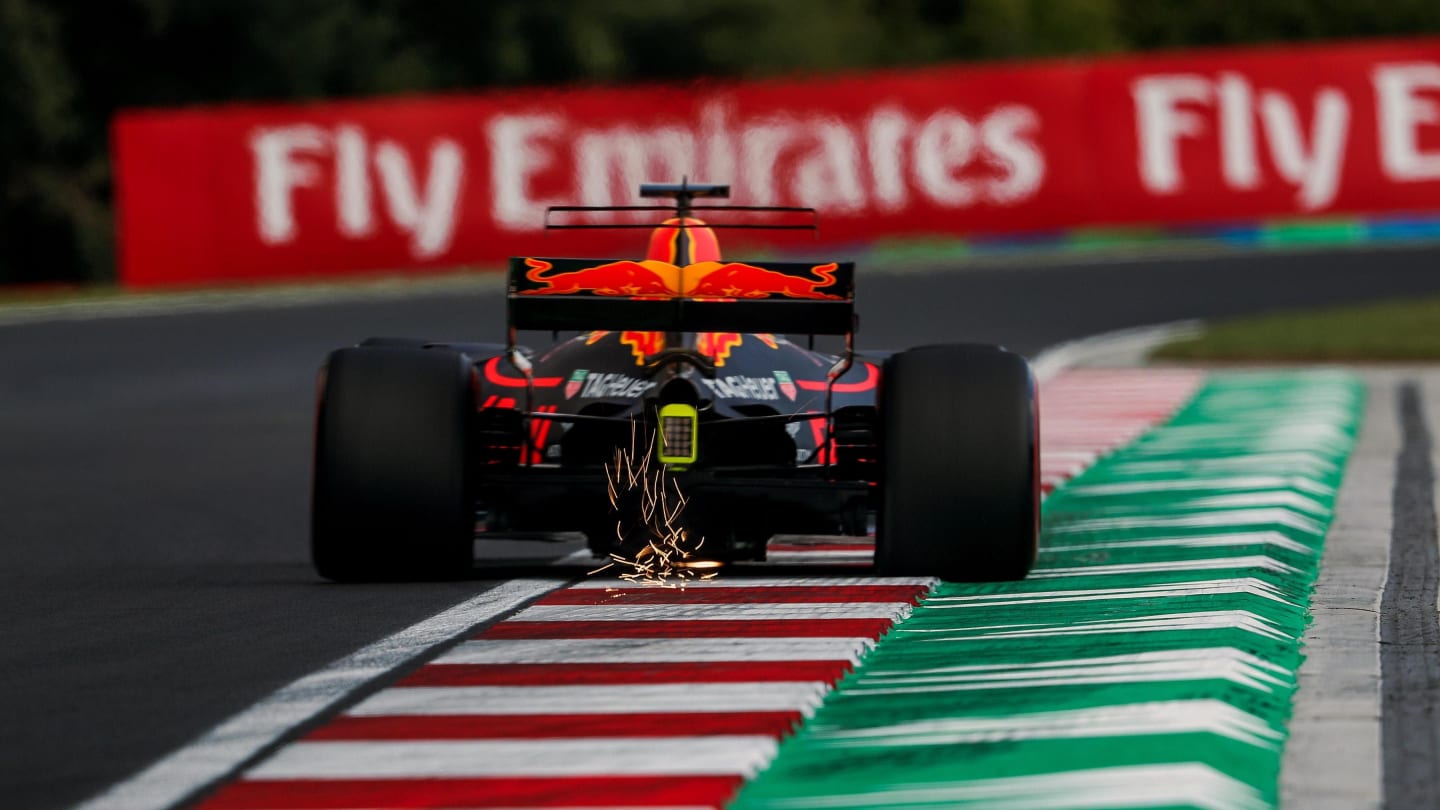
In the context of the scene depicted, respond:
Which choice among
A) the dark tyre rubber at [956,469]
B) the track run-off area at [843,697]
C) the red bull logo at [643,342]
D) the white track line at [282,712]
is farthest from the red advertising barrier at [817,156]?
the white track line at [282,712]

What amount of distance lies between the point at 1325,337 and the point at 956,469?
50.7 feet

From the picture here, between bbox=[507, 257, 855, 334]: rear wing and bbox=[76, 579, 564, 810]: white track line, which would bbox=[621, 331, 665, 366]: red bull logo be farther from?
bbox=[76, 579, 564, 810]: white track line

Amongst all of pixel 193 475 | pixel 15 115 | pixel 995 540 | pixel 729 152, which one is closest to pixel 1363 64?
pixel 729 152

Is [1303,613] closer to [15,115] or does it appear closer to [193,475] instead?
[193,475]

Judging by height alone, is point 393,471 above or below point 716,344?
below

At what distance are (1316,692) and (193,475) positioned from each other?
915 cm

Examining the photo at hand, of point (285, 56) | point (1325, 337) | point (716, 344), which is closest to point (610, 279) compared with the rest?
point (716, 344)

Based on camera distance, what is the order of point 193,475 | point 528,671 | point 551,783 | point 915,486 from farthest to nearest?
point 193,475 < point 915,486 < point 528,671 < point 551,783

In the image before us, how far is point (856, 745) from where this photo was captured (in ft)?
20.5

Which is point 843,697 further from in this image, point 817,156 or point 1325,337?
point 817,156

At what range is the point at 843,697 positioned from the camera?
22.7 ft

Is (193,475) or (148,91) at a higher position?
(148,91)

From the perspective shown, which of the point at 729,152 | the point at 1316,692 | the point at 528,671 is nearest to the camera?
the point at 1316,692

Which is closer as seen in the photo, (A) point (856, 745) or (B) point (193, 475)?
(A) point (856, 745)
